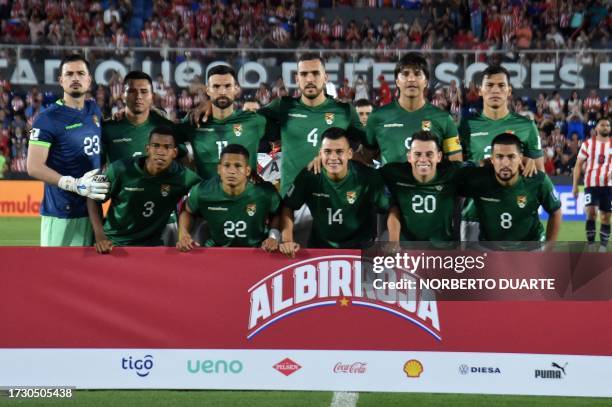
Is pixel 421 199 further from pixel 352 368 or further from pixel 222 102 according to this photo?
pixel 222 102

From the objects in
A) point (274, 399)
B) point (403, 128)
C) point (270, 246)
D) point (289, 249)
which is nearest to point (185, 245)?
point (270, 246)

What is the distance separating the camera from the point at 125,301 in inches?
217

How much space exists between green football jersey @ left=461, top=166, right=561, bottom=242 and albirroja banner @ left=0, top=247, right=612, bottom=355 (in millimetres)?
1082

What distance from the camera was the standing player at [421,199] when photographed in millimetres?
6145

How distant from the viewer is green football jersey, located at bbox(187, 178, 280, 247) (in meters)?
6.16

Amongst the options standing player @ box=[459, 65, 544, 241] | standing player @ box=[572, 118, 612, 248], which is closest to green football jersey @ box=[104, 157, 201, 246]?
standing player @ box=[459, 65, 544, 241]

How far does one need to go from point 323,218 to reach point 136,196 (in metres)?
1.31

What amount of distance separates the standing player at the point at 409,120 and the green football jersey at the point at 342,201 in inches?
22.7

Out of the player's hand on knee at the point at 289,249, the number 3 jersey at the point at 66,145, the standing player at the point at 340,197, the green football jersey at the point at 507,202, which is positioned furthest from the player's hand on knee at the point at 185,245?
the green football jersey at the point at 507,202

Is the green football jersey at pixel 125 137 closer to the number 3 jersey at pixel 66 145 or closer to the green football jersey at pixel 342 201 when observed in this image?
the number 3 jersey at pixel 66 145

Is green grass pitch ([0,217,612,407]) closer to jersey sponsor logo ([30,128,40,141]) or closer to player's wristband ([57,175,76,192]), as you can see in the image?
player's wristband ([57,175,76,192])

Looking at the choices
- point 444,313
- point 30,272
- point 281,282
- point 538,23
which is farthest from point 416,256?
point 538,23

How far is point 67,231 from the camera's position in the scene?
6.64 m

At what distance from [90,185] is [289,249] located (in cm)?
157
